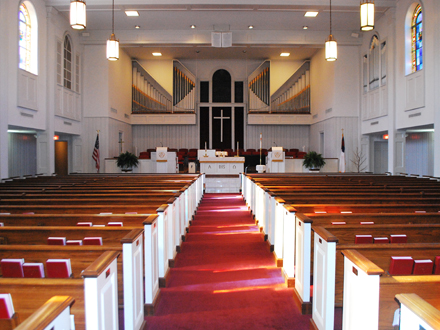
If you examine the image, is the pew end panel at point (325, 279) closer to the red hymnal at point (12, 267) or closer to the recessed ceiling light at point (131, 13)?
the red hymnal at point (12, 267)

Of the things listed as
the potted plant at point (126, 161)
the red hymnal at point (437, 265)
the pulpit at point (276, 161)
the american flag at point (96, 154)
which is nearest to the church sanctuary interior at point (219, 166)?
the red hymnal at point (437, 265)

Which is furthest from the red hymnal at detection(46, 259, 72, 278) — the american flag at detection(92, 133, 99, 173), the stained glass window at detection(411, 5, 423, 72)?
the american flag at detection(92, 133, 99, 173)

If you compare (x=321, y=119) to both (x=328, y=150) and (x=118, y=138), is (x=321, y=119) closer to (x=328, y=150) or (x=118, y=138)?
(x=328, y=150)

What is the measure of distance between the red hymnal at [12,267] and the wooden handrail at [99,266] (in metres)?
0.66

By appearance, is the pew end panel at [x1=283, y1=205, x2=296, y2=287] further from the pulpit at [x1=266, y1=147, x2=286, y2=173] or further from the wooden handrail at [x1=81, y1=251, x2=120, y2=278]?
the pulpit at [x1=266, y1=147, x2=286, y2=173]

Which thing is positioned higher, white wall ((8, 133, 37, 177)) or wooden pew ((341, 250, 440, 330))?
white wall ((8, 133, 37, 177))

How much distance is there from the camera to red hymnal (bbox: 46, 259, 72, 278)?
210cm

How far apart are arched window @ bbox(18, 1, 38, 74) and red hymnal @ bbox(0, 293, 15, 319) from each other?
30.7ft

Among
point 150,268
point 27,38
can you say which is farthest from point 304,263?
point 27,38

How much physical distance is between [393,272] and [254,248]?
8.33 ft

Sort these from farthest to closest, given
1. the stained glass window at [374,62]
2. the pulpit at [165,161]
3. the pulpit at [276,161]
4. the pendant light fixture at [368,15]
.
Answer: the pulpit at [165,161]
the pulpit at [276,161]
the stained glass window at [374,62]
the pendant light fixture at [368,15]

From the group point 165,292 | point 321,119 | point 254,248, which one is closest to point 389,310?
point 165,292

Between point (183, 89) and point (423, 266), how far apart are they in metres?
15.5

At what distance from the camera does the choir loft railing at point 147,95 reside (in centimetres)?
1644
